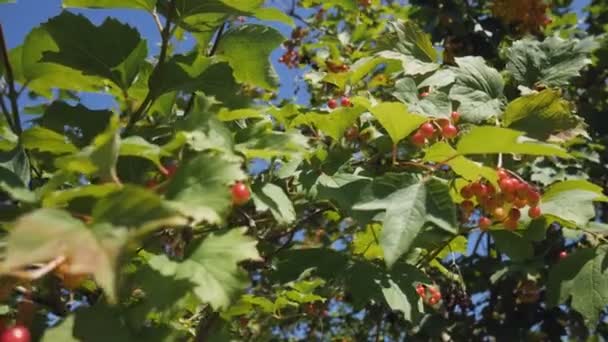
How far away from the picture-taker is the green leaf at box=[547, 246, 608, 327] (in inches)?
72.5

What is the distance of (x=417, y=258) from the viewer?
1.88 m

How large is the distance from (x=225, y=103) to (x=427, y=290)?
215 cm

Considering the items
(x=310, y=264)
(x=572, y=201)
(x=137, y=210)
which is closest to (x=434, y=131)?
(x=572, y=201)

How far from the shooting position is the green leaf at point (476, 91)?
1781 millimetres

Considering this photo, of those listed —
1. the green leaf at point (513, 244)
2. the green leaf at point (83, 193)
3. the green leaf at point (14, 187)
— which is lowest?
the green leaf at point (513, 244)

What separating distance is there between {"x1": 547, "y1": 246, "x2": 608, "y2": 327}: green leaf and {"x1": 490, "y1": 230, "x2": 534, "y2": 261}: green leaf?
197 mm

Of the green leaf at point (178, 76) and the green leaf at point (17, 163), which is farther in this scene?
the green leaf at point (178, 76)

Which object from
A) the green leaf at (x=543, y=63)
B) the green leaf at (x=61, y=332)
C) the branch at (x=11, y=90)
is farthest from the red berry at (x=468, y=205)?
the branch at (x=11, y=90)

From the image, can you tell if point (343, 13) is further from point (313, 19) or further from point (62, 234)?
point (62, 234)

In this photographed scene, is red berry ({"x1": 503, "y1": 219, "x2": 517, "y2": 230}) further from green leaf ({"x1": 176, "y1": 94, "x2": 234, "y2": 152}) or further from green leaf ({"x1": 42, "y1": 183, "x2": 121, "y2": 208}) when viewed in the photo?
green leaf ({"x1": 42, "y1": 183, "x2": 121, "y2": 208})

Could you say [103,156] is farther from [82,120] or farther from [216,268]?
[82,120]

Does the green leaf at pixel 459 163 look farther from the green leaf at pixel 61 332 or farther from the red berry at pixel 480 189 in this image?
the green leaf at pixel 61 332

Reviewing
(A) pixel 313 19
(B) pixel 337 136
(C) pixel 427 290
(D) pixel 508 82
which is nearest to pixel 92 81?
(B) pixel 337 136

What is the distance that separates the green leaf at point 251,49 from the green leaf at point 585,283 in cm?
107
